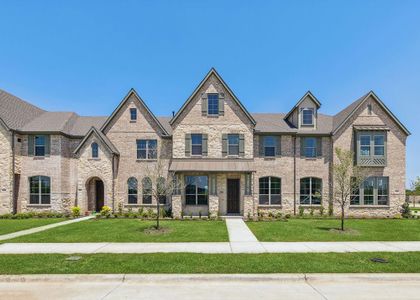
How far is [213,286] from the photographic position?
7.45 meters

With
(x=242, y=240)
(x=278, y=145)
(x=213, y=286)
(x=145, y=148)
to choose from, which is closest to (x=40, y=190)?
(x=145, y=148)

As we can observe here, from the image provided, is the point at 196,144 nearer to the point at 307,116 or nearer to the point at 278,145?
the point at 278,145

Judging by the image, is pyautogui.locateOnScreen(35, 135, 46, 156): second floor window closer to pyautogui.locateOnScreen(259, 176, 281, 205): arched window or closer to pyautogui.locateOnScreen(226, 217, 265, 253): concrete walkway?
pyautogui.locateOnScreen(226, 217, 265, 253): concrete walkway

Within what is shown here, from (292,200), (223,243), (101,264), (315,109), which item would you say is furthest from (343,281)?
(315,109)

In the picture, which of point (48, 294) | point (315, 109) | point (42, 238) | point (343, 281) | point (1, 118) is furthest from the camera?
point (315, 109)

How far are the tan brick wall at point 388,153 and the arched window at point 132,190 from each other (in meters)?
18.6

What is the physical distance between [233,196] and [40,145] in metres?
18.4

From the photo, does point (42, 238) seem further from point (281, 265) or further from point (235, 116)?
point (235, 116)

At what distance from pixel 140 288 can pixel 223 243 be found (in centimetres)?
574

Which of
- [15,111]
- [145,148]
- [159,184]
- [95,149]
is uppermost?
[15,111]

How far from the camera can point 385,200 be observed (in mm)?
24016

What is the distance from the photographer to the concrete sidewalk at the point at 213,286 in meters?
6.83

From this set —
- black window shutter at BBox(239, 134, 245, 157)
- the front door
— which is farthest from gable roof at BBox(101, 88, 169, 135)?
black window shutter at BBox(239, 134, 245, 157)

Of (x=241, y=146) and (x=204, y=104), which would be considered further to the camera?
(x=204, y=104)
